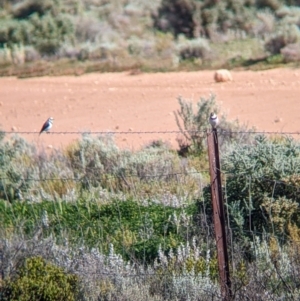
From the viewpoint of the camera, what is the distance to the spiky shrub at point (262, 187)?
830 cm

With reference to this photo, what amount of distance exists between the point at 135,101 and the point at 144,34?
28.7 feet

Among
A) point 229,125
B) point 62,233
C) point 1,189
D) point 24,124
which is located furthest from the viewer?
point 24,124

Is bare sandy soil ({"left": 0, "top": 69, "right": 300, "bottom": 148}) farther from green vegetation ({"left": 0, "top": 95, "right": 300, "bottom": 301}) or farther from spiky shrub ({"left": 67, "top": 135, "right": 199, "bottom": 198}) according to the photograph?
green vegetation ({"left": 0, "top": 95, "right": 300, "bottom": 301})

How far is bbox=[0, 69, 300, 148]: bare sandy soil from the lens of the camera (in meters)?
14.6

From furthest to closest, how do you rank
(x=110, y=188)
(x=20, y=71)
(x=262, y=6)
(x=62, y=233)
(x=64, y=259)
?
1. (x=262, y=6)
2. (x=20, y=71)
3. (x=110, y=188)
4. (x=62, y=233)
5. (x=64, y=259)

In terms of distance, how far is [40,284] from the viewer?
7.48m

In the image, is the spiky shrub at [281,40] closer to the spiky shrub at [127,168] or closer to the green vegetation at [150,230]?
the spiky shrub at [127,168]

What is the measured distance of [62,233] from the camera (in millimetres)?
8734

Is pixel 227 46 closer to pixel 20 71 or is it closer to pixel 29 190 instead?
pixel 20 71

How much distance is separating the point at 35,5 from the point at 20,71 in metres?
7.85

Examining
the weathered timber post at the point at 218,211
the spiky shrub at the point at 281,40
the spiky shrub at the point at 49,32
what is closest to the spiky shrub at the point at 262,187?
the weathered timber post at the point at 218,211

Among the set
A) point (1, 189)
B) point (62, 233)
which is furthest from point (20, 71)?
point (62, 233)

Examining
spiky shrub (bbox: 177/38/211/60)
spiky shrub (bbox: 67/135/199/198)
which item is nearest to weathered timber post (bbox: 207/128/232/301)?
spiky shrub (bbox: 67/135/199/198)

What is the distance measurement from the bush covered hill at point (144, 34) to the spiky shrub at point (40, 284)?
1151cm
